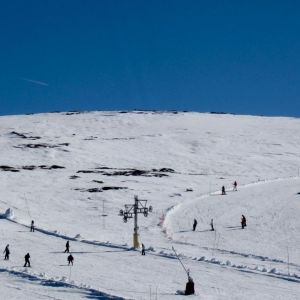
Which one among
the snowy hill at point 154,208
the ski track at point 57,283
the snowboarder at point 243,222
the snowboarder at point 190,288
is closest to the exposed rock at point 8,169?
the snowy hill at point 154,208

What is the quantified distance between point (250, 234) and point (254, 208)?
970cm

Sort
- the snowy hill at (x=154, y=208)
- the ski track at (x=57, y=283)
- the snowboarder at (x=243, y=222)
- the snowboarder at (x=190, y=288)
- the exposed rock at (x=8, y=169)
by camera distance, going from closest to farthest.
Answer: the snowboarder at (x=190, y=288), the ski track at (x=57, y=283), the snowy hill at (x=154, y=208), the snowboarder at (x=243, y=222), the exposed rock at (x=8, y=169)

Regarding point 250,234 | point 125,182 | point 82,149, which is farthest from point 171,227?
point 82,149

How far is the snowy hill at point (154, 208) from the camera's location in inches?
1069

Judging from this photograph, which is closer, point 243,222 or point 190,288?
point 190,288

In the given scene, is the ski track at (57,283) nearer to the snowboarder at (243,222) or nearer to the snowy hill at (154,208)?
the snowy hill at (154,208)

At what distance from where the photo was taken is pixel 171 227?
44.4 m

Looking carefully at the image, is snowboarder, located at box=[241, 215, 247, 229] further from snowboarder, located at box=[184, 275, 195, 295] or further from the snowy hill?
snowboarder, located at box=[184, 275, 195, 295]

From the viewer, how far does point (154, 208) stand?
53375 millimetres

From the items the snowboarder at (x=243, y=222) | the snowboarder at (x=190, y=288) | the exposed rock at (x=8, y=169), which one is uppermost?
the exposed rock at (x=8, y=169)

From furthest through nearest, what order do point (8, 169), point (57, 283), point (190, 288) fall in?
point (8, 169) < point (57, 283) < point (190, 288)

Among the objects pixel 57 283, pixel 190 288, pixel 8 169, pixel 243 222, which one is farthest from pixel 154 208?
pixel 8 169

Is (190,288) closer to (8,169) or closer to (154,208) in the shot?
(154,208)

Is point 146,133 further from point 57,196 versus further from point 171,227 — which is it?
point 171,227
